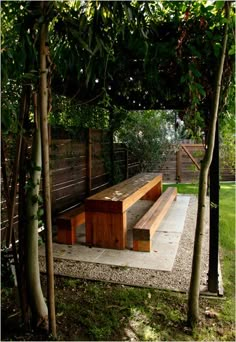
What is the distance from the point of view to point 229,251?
363 cm

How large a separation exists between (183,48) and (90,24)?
865 millimetres

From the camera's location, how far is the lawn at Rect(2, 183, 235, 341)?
1.96 metres

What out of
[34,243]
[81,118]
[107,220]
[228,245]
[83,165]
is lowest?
[228,245]

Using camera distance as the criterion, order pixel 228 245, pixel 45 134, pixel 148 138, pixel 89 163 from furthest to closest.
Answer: pixel 148 138 → pixel 89 163 → pixel 228 245 → pixel 45 134

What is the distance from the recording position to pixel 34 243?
6.28ft

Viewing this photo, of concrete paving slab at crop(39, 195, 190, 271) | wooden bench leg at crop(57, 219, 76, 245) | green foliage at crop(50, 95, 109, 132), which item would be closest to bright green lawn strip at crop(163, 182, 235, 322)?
concrete paving slab at crop(39, 195, 190, 271)

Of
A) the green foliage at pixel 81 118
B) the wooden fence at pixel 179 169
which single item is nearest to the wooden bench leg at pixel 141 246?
the green foliage at pixel 81 118

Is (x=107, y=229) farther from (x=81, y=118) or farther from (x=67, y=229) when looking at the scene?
(x=81, y=118)

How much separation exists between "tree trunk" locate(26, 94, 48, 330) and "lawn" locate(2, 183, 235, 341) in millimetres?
131

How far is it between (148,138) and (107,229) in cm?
512

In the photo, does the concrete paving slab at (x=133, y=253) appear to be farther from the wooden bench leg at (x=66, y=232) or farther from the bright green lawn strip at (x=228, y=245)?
the bright green lawn strip at (x=228, y=245)

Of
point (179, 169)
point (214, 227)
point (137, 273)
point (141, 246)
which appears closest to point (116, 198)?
point (141, 246)

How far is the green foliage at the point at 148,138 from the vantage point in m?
8.27

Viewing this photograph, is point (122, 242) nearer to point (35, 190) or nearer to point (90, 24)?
point (35, 190)
